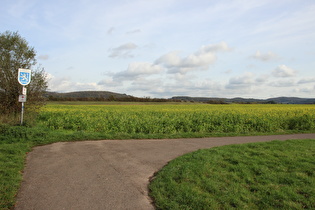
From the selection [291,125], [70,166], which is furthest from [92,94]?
[70,166]

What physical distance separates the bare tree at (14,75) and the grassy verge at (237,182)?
47.5 feet

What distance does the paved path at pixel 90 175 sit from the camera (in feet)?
14.5

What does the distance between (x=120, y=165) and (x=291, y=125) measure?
16.7 metres

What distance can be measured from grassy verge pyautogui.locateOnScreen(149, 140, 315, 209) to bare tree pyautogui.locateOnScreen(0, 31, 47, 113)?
47.5ft

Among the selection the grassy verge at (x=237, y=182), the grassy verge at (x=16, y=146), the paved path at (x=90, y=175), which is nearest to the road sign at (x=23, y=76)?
the grassy verge at (x=16, y=146)

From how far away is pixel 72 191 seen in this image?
4883 millimetres

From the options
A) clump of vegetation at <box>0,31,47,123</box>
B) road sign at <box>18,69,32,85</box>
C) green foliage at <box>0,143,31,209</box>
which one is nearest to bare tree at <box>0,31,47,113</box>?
clump of vegetation at <box>0,31,47,123</box>

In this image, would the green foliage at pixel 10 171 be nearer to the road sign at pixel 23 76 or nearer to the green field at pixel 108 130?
the green field at pixel 108 130

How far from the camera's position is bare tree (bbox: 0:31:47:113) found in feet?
54.1

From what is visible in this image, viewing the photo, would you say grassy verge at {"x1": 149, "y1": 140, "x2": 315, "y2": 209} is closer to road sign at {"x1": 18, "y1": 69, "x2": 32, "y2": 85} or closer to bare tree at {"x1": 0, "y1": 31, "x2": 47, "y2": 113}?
road sign at {"x1": 18, "y1": 69, "x2": 32, "y2": 85}

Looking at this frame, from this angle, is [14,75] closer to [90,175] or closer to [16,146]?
[16,146]

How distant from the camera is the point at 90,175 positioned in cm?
594

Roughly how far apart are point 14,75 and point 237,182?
56.0ft

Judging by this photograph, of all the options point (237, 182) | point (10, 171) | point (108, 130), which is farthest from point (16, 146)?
point (237, 182)
